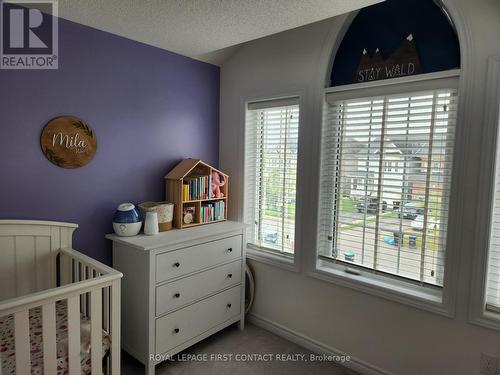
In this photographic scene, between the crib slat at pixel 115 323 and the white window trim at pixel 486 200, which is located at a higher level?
the white window trim at pixel 486 200

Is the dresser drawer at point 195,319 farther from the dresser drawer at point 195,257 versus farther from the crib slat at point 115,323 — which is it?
the crib slat at point 115,323

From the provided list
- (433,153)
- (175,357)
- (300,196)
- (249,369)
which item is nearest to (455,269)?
(433,153)

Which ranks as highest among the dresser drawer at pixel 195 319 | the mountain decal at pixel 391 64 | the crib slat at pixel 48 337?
the mountain decal at pixel 391 64

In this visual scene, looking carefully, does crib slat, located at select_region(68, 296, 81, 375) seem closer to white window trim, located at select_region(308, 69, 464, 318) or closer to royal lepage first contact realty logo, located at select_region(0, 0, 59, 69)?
royal lepage first contact realty logo, located at select_region(0, 0, 59, 69)

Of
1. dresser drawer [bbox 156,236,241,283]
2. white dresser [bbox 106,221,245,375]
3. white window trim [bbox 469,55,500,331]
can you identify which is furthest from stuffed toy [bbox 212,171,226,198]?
white window trim [bbox 469,55,500,331]

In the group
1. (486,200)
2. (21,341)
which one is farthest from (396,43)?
(21,341)

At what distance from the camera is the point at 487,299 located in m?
1.69

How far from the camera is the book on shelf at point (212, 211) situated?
2547 mm

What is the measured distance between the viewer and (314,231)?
7.64ft

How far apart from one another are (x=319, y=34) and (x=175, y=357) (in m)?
2.52

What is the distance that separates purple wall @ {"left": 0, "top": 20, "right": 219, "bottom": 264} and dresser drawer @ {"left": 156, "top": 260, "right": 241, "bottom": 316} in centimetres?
53

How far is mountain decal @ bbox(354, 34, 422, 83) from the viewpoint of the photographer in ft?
6.08

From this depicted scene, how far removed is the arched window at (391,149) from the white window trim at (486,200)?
0.15 meters

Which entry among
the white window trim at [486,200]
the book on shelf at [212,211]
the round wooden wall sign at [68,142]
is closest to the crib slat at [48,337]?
→ the round wooden wall sign at [68,142]
